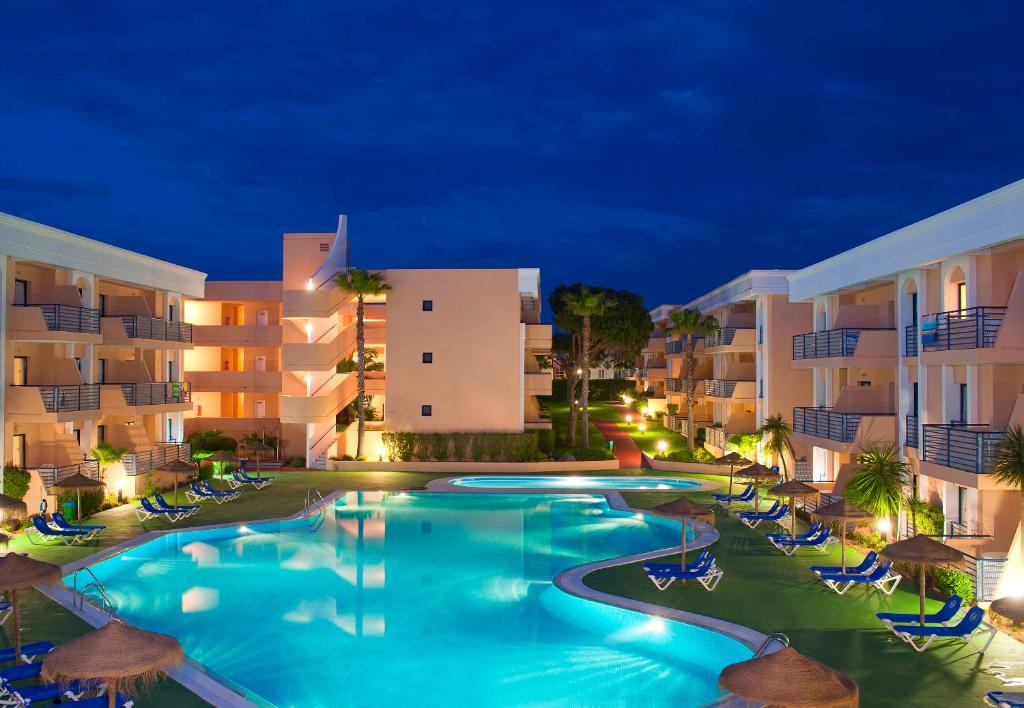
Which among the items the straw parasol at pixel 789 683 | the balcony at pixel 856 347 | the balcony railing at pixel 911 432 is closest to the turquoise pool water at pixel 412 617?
the straw parasol at pixel 789 683

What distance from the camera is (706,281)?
154 meters

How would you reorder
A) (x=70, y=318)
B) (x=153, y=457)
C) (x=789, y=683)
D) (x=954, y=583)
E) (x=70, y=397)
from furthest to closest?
(x=153, y=457) → (x=70, y=318) → (x=70, y=397) → (x=954, y=583) → (x=789, y=683)

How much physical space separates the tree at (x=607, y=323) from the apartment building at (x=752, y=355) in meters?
3.65

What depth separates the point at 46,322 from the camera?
24.2 metres

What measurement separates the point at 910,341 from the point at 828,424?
12.7 ft

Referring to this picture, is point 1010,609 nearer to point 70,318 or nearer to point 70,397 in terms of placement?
point 70,397

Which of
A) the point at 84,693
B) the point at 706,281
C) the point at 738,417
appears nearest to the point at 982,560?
the point at 84,693

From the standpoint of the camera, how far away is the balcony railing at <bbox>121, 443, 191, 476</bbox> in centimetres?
2738

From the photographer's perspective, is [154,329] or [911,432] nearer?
[911,432]

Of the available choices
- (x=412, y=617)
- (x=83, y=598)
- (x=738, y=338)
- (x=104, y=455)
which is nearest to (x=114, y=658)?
(x=412, y=617)

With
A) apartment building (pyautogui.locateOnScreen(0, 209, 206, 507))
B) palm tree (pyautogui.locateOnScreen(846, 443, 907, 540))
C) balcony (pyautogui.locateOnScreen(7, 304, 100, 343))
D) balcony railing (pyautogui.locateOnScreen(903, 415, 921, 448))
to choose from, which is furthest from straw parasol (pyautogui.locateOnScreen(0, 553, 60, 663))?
balcony railing (pyautogui.locateOnScreen(903, 415, 921, 448))

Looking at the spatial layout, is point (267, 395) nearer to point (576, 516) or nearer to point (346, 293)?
point (346, 293)

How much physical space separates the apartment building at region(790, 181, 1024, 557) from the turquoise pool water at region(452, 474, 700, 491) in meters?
7.14

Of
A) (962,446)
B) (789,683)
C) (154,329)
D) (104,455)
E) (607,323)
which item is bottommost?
(789,683)
